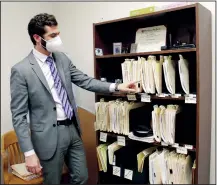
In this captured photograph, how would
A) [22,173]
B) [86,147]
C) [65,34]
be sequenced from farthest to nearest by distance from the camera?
[65,34] < [86,147] < [22,173]

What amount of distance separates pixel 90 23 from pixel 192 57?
1.22m

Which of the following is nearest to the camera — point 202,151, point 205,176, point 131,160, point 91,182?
point 202,151

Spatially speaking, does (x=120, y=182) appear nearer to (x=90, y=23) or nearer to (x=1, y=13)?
(x=90, y=23)

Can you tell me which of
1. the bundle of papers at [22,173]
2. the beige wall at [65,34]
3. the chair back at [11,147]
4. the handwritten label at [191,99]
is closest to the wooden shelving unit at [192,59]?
the handwritten label at [191,99]

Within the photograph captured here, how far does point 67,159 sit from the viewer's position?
1846 mm

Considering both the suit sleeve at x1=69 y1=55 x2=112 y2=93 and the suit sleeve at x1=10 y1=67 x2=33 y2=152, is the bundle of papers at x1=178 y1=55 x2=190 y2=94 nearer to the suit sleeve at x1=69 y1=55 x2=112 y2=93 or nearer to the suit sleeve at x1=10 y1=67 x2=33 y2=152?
the suit sleeve at x1=69 y1=55 x2=112 y2=93

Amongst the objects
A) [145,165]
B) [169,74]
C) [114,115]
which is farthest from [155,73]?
[145,165]

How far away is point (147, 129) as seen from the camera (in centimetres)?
182

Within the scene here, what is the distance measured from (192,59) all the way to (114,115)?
2.45 ft

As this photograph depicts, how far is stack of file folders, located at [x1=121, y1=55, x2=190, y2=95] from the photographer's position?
163cm

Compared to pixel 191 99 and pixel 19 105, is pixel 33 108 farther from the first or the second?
pixel 191 99

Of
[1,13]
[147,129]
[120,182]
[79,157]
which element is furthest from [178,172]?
[1,13]

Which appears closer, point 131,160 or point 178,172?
point 178,172

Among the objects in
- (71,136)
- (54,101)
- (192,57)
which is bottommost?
(71,136)
